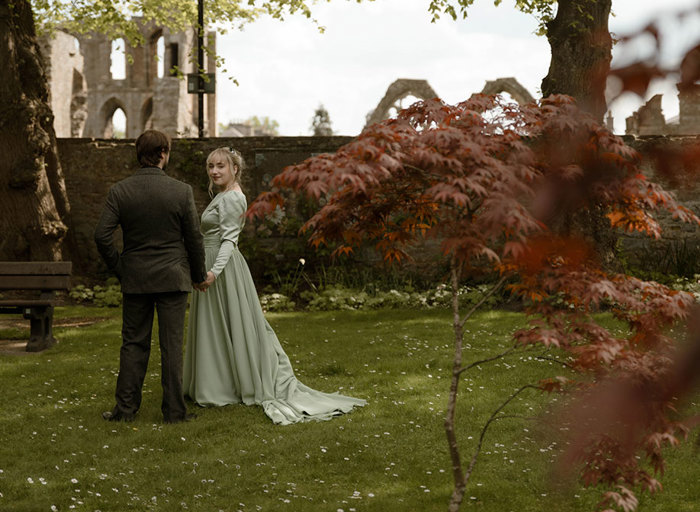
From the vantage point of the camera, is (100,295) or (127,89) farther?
(127,89)

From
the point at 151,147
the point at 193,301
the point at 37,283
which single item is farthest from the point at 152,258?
the point at 37,283

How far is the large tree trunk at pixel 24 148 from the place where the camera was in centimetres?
1055

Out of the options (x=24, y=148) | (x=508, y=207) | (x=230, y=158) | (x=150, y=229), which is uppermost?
(x=24, y=148)

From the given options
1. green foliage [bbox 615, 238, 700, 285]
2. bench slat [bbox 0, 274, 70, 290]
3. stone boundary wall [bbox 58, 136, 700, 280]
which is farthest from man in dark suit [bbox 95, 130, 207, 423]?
green foliage [bbox 615, 238, 700, 285]

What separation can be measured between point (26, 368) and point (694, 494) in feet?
18.7

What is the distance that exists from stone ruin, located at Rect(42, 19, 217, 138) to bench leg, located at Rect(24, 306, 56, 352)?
24.3 meters

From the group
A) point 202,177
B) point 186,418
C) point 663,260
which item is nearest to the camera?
point 186,418

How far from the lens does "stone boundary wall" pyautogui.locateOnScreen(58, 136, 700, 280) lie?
1245 centimetres

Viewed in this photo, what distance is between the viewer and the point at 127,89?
51.2 metres

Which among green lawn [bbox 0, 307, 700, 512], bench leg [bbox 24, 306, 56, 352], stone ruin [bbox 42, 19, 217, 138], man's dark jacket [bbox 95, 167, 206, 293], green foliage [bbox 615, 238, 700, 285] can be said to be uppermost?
stone ruin [bbox 42, 19, 217, 138]

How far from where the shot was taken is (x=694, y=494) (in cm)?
404

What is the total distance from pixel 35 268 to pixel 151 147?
3.60 metres

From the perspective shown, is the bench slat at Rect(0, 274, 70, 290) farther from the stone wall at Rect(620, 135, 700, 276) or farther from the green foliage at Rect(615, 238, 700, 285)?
the stone wall at Rect(620, 135, 700, 276)

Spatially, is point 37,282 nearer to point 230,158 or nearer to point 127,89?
point 230,158
